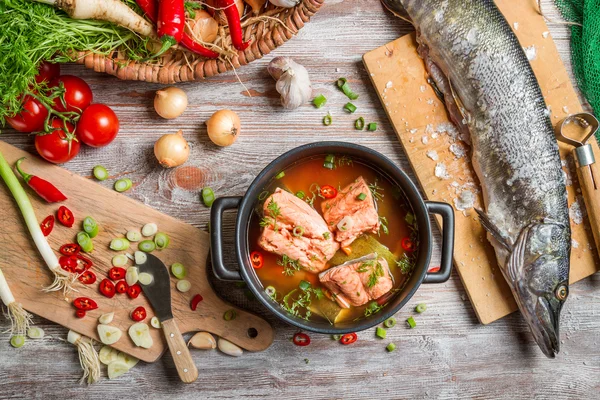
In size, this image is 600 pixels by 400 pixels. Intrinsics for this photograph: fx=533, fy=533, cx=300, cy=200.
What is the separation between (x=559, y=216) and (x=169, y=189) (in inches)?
63.7

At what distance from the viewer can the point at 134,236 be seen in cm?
219

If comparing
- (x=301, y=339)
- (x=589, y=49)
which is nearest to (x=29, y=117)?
(x=301, y=339)

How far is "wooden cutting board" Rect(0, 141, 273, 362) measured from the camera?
2.19 metres

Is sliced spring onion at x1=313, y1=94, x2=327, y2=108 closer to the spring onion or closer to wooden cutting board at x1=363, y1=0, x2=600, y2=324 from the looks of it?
wooden cutting board at x1=363, y1=0, x2=600, y2=324

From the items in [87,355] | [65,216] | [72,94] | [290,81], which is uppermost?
[290,81]

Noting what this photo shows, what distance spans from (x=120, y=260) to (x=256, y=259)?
606 millimetres

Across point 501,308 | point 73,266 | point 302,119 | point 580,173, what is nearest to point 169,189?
point 73,266

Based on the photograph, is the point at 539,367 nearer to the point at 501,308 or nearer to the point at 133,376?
the point at 501,308

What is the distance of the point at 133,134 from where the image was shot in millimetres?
2279

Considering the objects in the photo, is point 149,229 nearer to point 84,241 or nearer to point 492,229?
point 84,241

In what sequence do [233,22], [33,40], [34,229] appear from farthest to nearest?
[34,229] → [233,22] → [33,40]

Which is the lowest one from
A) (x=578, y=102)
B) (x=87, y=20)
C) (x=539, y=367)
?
(x=539, y=367)

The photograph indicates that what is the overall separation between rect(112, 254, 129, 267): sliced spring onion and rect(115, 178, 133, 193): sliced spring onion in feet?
0.90

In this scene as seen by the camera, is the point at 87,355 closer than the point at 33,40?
No
